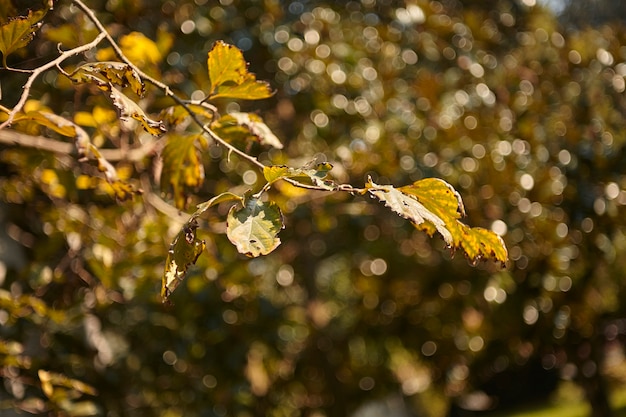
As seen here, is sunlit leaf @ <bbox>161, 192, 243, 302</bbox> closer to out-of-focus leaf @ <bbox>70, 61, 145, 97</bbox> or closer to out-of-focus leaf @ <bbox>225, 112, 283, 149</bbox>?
out-of-focus leaf @ <bbox>70, 61, 145, 97</bbox>

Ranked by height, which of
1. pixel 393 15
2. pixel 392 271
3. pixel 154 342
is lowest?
pixel 392 271

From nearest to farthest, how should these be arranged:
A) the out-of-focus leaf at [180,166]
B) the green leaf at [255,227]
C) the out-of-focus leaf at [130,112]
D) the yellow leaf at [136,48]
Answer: the green leaf at [255,227], the out-of-focus leaf at [130,112], the out-of-focus leaf at [180,166], the yellow leaf at [136,48]

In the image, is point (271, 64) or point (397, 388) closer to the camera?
point (271, 64)

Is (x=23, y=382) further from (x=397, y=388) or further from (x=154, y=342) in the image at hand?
(x=397, y=388)

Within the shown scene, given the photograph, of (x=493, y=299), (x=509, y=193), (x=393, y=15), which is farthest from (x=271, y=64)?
(x=493, y=299)

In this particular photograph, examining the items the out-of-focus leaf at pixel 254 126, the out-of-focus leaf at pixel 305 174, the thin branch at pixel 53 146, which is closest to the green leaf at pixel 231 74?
the out-of-focus leaf at pixel 254 126

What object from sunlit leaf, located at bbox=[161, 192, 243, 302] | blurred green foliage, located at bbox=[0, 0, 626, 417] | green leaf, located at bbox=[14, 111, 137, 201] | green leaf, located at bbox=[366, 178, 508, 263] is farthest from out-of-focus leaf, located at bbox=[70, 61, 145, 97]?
blurred green foliage, located at bbox=[0, 0, 626, 417]

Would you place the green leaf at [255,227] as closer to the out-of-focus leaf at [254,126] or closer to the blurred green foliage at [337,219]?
the out-of-focus leaf at [254,126]
